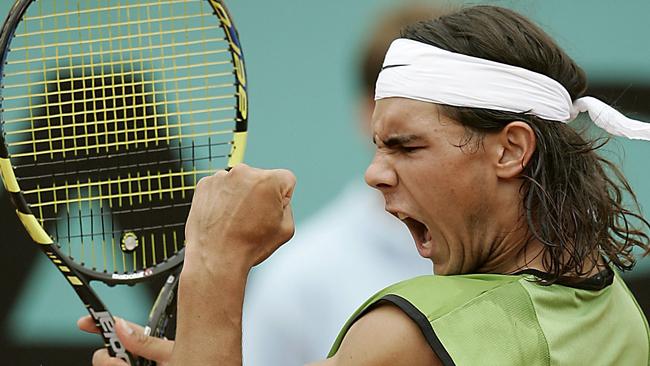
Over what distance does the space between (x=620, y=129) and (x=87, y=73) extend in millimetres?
1883

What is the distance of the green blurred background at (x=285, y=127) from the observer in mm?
3910

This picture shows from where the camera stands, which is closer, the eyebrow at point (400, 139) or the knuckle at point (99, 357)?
the eyebrow at point (400, 139)

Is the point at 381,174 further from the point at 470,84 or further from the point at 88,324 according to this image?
the point at 88,324

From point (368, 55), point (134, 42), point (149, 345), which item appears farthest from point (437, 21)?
point (134, 42)

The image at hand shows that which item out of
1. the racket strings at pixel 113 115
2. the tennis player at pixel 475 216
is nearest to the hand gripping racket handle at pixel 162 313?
→ the racket strings at pixel 113 115

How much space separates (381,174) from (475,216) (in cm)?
18

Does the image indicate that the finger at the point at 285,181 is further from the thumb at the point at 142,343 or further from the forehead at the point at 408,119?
the thumb at the point at 142,343

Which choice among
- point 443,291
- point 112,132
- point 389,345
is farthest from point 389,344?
point 112,132

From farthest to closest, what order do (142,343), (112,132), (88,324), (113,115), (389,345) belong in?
(113,115) → (112,132) → (88,324) → (142,343) → (389,345)

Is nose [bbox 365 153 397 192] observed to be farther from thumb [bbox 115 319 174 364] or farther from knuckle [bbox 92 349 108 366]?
knuckle [bbox 92 349 108 366]

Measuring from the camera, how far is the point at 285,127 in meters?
3.95

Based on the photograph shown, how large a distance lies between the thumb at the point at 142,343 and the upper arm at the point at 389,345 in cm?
66

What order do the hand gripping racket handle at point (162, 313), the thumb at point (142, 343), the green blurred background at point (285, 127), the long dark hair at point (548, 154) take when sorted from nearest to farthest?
the long dark hair at point (548, 154), the thumb at point (142, 343), the hand gripping racket handle at point (162, 313), the green blurred background at point (285, 127)

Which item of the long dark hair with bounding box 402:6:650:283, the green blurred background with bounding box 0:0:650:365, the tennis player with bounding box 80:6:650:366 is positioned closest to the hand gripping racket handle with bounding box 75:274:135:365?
the tennis player with bounding box 80:6:650:366
